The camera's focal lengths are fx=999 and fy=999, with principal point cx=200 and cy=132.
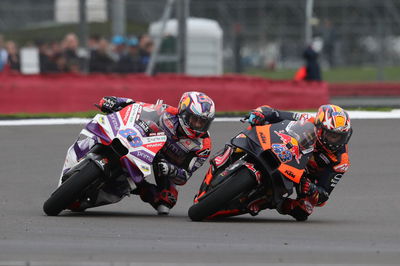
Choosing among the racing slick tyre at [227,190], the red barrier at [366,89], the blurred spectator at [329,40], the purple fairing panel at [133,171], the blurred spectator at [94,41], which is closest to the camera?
the racing slick tyre at [227,190]

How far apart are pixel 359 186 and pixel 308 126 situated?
8.10 ft

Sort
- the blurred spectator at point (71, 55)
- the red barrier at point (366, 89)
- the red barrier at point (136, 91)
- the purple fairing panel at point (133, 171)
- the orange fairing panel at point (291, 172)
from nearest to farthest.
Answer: the orange fairing panel at point (291, 172), the purple fairing panel at point (133, 171), the red barrier at point (136, 91), the blurred spectator at point (71, 55), the red barrier at point (366, 89)

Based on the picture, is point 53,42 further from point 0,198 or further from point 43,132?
point 0,198

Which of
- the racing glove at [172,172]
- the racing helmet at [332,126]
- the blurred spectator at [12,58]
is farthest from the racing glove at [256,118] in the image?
the blurred spectator at [12,58]

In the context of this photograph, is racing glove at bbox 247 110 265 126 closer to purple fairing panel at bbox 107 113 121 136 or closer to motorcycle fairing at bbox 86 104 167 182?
motorcycle fairing at bbox 86 104 167 182

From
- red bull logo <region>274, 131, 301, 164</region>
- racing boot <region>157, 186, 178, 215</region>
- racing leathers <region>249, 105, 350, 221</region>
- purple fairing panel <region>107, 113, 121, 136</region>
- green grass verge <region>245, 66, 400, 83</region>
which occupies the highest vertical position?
purple fairing panel <region>107, 113, 121, 136</region>

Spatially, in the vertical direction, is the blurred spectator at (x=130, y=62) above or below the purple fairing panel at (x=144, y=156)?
below

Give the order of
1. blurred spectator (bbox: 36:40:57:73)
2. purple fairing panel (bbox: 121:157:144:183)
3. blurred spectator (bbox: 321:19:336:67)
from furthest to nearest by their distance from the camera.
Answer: blurred spectator (bbox: 321:19:336:67) → blurred spectator (bbox: 36:40:57:73) → purple fairing panel (bbox: 121:157:144:183)

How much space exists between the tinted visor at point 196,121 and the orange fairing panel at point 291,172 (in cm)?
79

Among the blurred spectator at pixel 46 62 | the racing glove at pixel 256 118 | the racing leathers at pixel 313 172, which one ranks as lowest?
the blurred spectator at pixel 46 62

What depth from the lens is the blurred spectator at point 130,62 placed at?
1884 centimetres

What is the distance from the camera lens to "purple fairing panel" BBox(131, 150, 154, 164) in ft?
26.9

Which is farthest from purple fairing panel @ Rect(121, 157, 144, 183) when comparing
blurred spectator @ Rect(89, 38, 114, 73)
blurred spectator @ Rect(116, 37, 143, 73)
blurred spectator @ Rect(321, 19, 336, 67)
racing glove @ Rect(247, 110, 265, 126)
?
blurred spectator @ Rect(321, 19, 336, 67)

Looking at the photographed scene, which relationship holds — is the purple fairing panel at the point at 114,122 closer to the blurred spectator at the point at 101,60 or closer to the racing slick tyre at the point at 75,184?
the racing slick tyre at the point at 75,184
